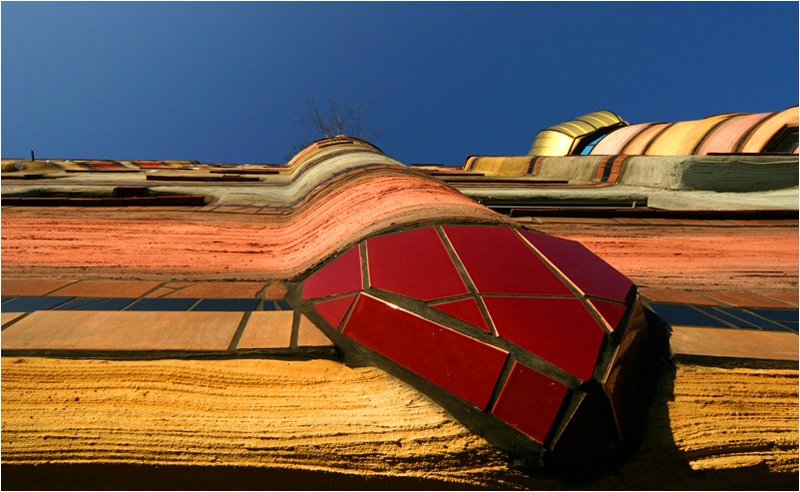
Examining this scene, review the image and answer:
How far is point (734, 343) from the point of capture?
3.95ft

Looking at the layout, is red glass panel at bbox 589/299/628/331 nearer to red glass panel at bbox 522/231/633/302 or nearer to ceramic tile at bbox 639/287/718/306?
red glass panel at bbox 522/231/633/302

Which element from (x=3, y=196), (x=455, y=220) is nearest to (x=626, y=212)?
(x=455, y=220)

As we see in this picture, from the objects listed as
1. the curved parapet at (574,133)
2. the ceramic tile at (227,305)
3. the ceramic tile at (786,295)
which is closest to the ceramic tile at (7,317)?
the ceramic tile at (227,305)

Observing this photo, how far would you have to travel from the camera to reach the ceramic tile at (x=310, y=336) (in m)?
1.09

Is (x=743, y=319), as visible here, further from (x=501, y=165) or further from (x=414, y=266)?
(x=501, y=165)

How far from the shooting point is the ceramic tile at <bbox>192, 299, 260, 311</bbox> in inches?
50.5

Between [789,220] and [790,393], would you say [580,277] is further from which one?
[789,220]

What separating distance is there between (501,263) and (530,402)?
0.48 metres

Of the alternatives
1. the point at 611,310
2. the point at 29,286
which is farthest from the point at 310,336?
the point at 29,286

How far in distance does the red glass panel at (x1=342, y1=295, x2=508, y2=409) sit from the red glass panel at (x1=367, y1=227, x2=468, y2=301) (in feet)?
0.27

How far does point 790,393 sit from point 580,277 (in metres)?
0.54

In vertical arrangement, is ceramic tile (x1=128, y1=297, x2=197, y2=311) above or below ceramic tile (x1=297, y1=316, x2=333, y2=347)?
above

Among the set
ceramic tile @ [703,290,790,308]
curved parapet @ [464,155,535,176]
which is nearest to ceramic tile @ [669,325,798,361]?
ceramic tile @ [703,290,790,308]

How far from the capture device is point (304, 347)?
108 centimetres
